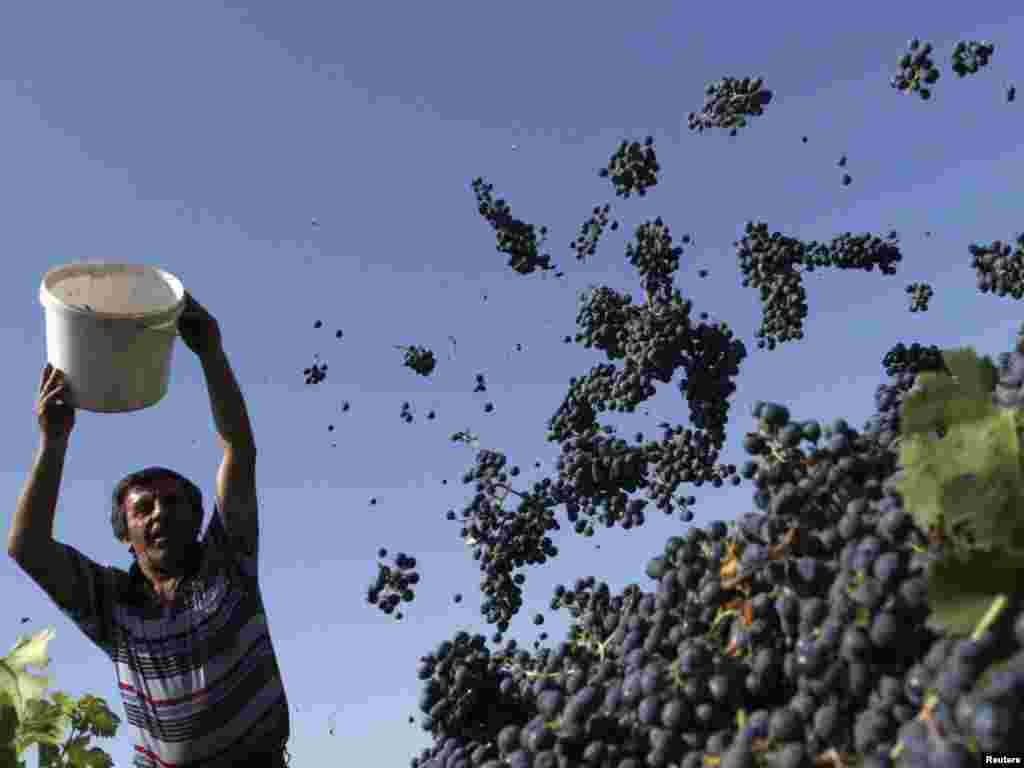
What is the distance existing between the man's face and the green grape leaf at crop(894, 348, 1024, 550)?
3.14 meters

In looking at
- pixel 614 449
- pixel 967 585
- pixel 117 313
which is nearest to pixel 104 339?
pixel 117 313

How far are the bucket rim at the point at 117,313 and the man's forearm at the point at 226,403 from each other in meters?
0.31

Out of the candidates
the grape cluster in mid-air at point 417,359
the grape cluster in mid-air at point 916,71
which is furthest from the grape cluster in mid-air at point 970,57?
the grape cluster in mid-air at point 417,359

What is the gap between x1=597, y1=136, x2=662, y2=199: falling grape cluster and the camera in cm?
916

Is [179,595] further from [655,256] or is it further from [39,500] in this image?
[655,256]

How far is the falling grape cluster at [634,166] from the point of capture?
9164 mm

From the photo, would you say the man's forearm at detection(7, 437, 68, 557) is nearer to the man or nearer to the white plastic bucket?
the man

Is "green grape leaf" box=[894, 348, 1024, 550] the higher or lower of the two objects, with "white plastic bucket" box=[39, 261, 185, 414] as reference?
lower

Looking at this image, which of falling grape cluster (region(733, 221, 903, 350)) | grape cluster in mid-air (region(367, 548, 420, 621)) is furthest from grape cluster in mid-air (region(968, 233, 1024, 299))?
grape cluster in mid-air (region(367, 548, 420, 621))

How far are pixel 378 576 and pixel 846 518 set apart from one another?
517 centimetres

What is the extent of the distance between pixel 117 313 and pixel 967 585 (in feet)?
11.9

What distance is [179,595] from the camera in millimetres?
4012

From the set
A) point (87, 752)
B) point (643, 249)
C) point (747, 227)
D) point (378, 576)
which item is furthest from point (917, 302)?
point (87, 752)

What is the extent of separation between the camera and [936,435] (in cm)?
166
